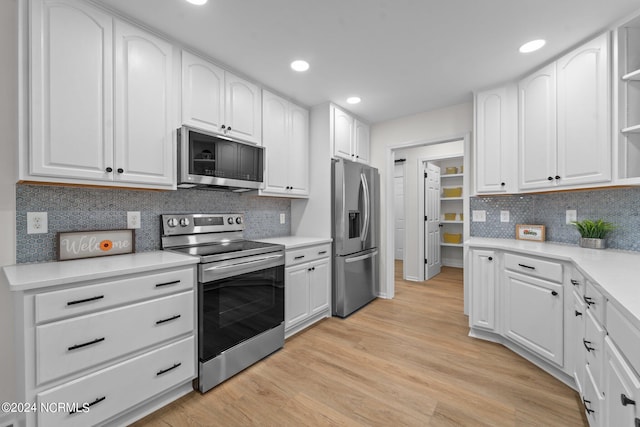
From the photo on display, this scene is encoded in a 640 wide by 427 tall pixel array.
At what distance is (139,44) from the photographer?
72.6 inches

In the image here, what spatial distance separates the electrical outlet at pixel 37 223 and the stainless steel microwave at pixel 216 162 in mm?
779

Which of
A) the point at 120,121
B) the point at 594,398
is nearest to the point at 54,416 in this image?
the point at 120,121

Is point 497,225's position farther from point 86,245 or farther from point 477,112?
point 86,245

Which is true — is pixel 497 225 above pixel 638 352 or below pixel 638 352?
above

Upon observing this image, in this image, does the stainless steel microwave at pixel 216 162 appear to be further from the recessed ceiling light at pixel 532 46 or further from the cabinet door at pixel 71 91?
the recessed ceiling light at pixel 532 46

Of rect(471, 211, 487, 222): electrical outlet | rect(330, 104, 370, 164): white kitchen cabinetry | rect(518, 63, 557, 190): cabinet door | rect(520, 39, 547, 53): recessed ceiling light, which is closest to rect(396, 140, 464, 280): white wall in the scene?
rect(330, 104, 370, 164): white kitchen cabinetry

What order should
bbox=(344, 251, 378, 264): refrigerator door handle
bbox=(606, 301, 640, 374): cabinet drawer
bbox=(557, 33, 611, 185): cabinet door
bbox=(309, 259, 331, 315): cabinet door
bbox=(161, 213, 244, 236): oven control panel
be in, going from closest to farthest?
bbox=(606, 301, 640, 374): cabinet drawer, bbox=(557, 33, 611, 185): cabinet door, bbox=(161, 213, 244, 236): oven control panel, bbox=(309, 259, 331, 315): cabinet door, bbox=(344, 251, 378, 264): refrigerator door handle

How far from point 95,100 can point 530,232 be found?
3661 millimetres

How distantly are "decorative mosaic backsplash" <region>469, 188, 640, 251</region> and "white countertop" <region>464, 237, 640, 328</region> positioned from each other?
0.15 meters

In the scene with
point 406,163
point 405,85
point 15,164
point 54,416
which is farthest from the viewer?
point 406,163

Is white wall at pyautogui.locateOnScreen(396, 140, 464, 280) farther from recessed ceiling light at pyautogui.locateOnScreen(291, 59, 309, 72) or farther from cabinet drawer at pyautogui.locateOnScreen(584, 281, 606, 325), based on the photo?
cabinet drawer at pyautogui.locateOnScreen(584, 281, 606, 325)

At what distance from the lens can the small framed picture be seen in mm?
2607

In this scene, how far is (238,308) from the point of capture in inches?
80.9

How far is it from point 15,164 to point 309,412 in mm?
2237
